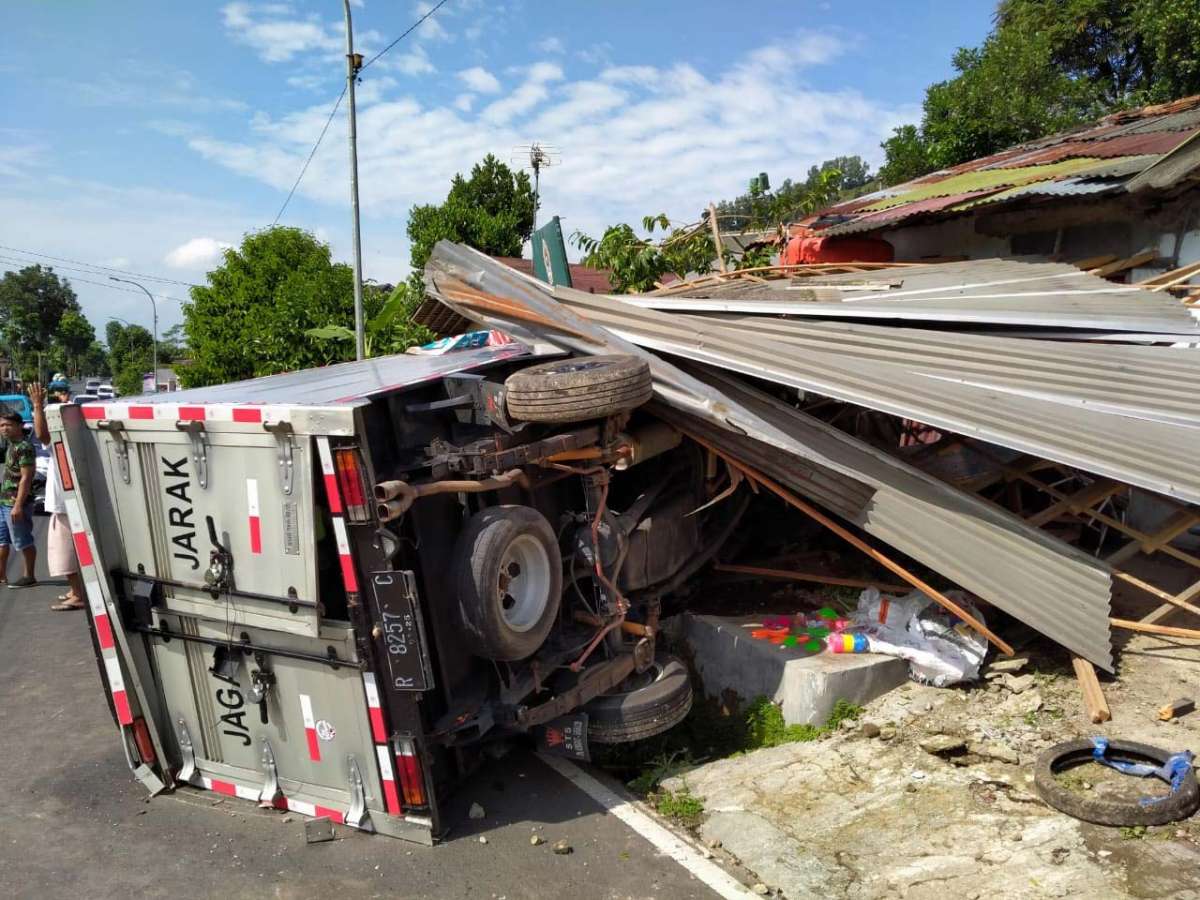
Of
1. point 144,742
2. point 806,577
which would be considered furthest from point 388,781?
point 806,577

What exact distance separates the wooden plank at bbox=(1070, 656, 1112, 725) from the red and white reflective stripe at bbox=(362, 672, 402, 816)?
3.64m

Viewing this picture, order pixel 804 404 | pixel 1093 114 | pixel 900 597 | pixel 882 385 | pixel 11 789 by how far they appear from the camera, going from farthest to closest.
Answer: pixel 1093 114
pixel 804 404
pixel 900 597
pixel 882 385
pixel 11 789

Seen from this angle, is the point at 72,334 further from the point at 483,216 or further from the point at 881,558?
the point at 881,558

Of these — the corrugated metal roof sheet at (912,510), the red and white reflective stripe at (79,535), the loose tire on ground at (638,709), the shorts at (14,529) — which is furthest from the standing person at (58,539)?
the loose tire on ground at (638,709)

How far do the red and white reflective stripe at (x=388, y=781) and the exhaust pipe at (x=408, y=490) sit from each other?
1120 millimetres

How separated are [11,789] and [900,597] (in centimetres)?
543

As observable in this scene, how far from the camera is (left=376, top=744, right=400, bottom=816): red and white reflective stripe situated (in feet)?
12.4

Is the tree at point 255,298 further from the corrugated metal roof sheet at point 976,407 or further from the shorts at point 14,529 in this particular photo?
the corrugated metal roof sheet at point 976,407

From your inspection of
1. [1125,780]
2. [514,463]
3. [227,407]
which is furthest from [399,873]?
[1125,780]

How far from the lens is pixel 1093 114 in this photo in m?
19.8

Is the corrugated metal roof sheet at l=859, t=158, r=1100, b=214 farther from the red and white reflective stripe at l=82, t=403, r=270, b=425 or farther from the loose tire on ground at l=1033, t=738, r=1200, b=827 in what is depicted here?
the red and white reflective stripe at l=82, t=403, r=270, b=425

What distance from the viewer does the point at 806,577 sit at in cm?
598

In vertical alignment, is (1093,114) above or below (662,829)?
above

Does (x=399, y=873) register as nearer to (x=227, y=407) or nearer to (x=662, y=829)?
(x=662, y=829)
